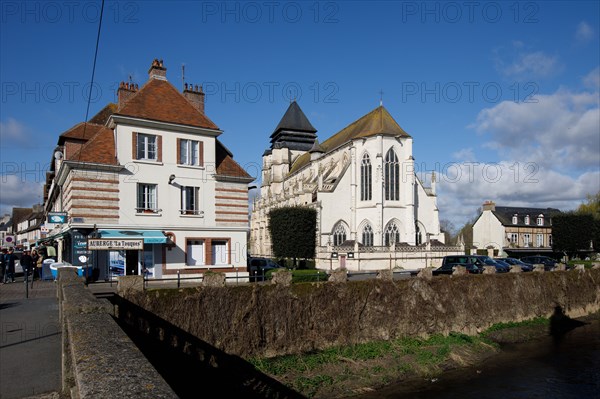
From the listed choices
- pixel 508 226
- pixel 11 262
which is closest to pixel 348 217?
pixel 508 226

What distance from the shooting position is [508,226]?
65.6 m

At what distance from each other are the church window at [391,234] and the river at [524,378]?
87.6 ft

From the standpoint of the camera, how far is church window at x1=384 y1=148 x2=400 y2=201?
159 ft

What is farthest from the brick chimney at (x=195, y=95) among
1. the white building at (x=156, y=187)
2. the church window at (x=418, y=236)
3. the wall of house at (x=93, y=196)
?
the church window at (x=418, y=236)

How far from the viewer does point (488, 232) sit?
222 ft

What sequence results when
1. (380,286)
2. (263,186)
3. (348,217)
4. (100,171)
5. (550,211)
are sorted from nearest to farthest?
(380,286), (100,171), (348,217), (550,211), (263,186)

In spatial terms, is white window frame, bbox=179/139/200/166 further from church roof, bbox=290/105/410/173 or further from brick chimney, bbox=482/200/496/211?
brick chimney, bbox=482/200/496/211

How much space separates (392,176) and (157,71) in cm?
2982

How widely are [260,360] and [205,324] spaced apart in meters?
2.27

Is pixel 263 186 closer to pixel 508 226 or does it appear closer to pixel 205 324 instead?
pixel 508 226

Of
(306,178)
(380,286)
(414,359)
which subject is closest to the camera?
(414,359)

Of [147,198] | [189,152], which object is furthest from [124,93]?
[147,198]

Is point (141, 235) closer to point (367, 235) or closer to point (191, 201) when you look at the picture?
point (191, 201)

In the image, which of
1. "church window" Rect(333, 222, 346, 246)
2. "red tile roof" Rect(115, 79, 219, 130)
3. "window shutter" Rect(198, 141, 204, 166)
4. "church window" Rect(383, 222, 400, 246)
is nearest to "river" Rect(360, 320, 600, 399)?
"window shutter" Rect(198, 141, 204, 166)
